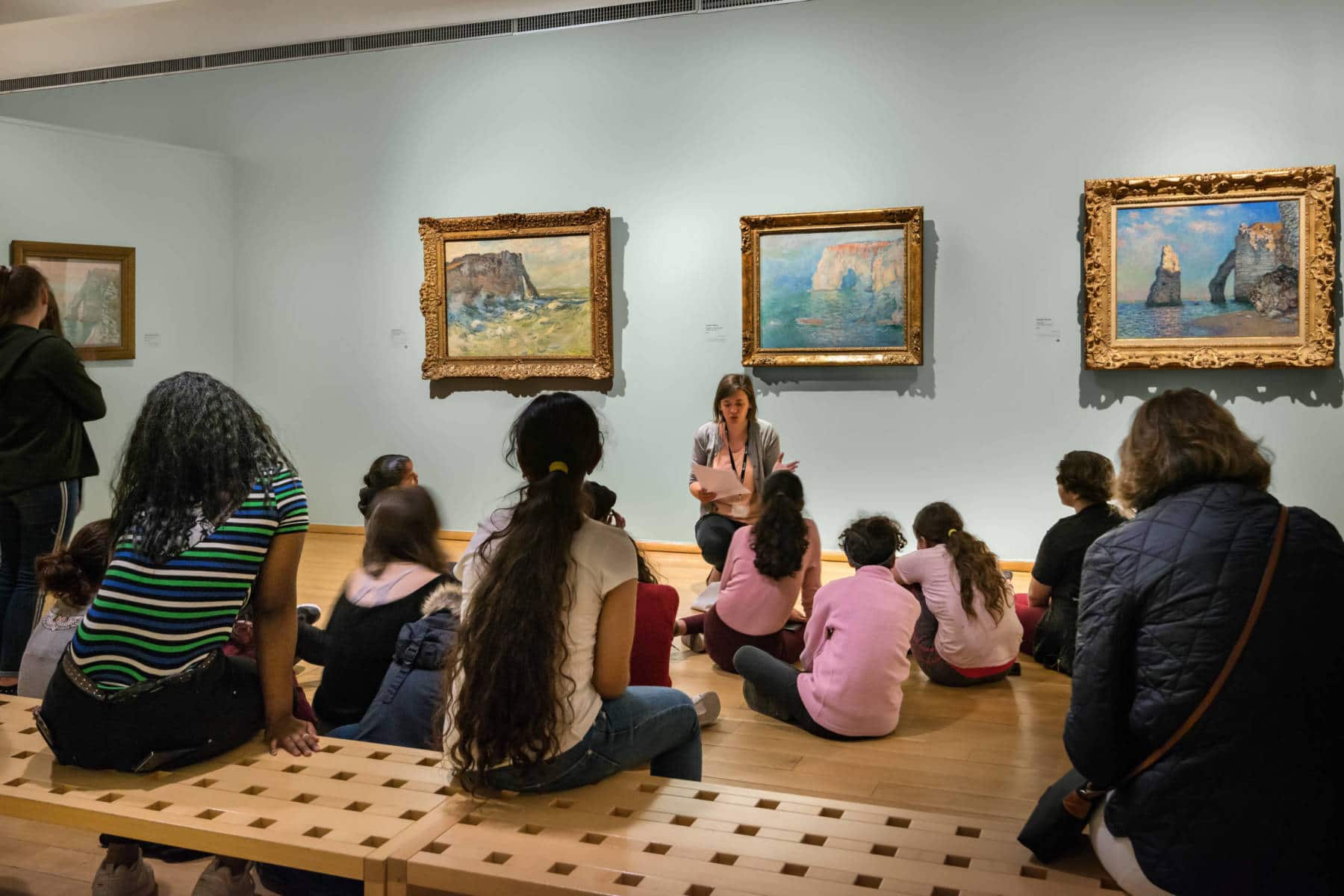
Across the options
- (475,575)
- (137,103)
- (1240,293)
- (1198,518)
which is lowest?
(475,575)

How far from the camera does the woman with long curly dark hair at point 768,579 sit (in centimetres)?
573

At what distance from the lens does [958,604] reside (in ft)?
18.3

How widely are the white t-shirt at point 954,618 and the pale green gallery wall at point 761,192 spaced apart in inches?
136

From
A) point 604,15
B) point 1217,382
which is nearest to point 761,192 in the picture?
point 604,15

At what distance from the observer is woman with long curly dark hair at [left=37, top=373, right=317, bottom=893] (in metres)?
2.91

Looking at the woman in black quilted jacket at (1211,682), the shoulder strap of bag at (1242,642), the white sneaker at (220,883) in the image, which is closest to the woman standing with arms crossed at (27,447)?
the white sneaker at (220,883)

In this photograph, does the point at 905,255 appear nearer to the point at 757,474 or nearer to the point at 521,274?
the point at 757,474

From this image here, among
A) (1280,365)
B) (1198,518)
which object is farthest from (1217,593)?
(1280,365)

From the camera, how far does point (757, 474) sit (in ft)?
26.1

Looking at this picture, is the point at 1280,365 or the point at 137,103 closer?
the point at 1280,365

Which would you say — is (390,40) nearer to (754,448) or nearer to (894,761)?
(754,448)

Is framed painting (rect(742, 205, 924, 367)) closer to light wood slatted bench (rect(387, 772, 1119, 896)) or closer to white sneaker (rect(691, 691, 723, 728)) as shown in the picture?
white sneaker (rect(691, 691, 723, 728))

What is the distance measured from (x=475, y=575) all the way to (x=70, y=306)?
868 centimetres

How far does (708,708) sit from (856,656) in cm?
72
